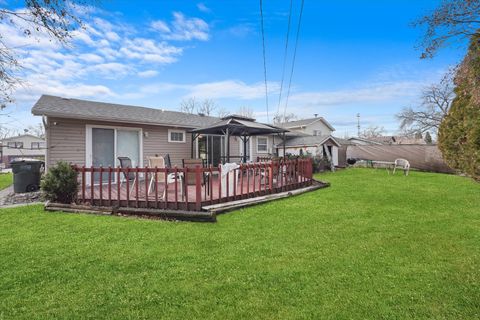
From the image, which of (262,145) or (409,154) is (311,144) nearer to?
(262,145)

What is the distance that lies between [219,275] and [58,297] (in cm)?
159

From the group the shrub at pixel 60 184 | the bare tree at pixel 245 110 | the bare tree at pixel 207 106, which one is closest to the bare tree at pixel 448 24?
the shrub at pixel 60 184

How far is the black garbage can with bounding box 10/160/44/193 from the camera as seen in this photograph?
852 cm

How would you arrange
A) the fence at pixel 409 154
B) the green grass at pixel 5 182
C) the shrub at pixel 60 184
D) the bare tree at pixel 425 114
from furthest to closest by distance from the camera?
1. the bare tree at pixel 425 114
2. the fence at pixel 409 154
3. the green grass at pixel 5 182
4. the shrub at pixel 60 184

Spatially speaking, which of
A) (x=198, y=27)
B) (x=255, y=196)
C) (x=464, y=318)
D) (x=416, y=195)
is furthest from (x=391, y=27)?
(x=464, y=318)

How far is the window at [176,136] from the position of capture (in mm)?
11592

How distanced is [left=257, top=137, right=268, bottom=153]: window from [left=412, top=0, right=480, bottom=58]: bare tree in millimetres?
13946

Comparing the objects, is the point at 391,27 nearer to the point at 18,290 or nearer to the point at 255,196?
the point at 255,196

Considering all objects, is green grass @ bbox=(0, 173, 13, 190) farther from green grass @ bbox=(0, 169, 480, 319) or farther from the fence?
the fence

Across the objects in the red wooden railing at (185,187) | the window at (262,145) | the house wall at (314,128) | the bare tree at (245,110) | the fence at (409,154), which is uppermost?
the bare tree at (245,110)

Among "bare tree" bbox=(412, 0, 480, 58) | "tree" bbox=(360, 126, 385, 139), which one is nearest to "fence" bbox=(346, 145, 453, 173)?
"bare tree" bbox=(412, 0, 480, 58)

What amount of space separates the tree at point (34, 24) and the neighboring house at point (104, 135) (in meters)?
5.70

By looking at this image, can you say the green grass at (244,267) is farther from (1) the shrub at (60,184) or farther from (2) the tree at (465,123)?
(2) the tree at (465,123)

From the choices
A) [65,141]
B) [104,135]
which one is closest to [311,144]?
[104,135]
